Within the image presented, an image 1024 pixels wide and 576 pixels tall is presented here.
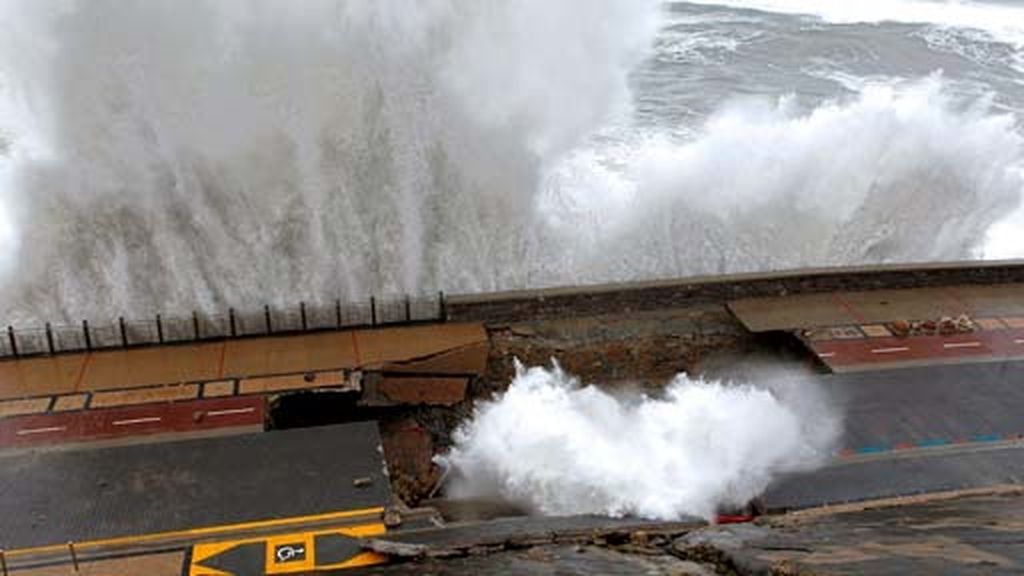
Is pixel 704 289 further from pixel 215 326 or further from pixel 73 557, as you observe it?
pixel 73 557

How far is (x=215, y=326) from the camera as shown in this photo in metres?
16.7

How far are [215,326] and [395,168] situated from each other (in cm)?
524

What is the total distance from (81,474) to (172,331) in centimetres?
349

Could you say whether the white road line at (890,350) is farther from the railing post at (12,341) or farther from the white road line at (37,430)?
the railing post at (12,341)

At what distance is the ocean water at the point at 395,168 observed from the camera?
19.0 metres

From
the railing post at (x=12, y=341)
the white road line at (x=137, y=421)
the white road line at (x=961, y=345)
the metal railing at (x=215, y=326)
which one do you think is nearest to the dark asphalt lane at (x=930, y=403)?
the white road line at (x=961, y=345)

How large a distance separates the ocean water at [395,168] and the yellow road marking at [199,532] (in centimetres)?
674

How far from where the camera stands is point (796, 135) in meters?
24.9

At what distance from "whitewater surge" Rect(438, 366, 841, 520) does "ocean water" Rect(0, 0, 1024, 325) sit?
5885 millimetres

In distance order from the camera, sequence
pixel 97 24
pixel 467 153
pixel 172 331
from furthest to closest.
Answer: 1. pixel 467 153
2. pixel 97 24
3. pixel 172 331

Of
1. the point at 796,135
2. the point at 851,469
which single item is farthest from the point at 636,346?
the point at 796,135

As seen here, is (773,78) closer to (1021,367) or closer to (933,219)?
(933,219)

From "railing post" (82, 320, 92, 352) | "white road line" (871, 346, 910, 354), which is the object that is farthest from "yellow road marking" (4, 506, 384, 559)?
"white road line" (871, 346, 910, 354)

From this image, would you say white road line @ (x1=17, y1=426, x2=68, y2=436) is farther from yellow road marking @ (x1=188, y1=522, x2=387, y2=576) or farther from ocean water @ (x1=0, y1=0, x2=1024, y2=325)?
ocean water @ (x1=0, y1=0, x2=1024, y2=325)
